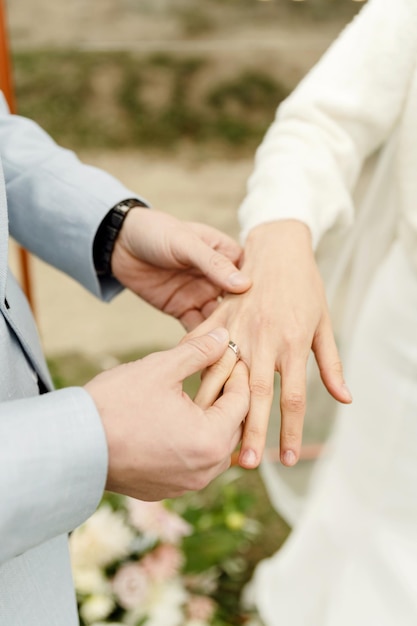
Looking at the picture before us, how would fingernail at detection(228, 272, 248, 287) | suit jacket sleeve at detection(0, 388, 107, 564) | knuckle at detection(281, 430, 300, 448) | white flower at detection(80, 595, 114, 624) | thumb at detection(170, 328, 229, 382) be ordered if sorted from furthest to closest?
white flower at detection(80, 595, 114, 624) → fingernail at detection(228, 272, 248, 287) → knuckle at detection(281, 430, 300, 448) → thumb at detection(170, 328, 229, 382) → suit jacket sleeve at detection(0, 388, 107, 564)

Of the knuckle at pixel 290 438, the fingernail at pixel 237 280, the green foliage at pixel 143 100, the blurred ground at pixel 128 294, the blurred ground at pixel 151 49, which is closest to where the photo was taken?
the knuckle at pixel 290 438

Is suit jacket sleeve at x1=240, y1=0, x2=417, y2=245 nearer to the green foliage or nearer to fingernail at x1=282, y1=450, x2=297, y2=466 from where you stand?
fingernail at x1=282, y1=450, x2=297, y2=466

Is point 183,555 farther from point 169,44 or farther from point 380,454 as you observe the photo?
point 169,44

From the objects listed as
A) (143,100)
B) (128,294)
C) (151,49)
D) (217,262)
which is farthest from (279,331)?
(143,100)

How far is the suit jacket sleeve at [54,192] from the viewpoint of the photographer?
0.83 m

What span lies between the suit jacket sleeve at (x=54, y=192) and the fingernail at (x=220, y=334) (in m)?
0.21

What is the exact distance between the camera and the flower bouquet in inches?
46.6

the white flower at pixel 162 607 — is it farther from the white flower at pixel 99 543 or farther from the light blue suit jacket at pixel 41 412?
the light blue suit jacket at pixel 41 412

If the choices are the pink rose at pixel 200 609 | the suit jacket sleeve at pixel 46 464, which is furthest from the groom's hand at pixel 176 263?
the pink rose at pixel 200 609

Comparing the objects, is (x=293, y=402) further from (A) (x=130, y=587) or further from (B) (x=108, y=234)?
(A) (x=130, y=587)

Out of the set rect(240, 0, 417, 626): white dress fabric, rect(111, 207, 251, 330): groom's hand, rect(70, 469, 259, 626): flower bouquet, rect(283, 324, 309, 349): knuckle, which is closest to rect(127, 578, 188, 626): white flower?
rect(70, 469, 259, 626): flower bouquet

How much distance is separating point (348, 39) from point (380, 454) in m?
0.58

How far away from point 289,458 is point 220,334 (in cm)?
14

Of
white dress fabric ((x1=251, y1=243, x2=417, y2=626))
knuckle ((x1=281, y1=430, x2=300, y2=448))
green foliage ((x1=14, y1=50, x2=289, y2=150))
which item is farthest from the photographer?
green foliage ((x1=14, y1=50, x2=289, y2=150))
